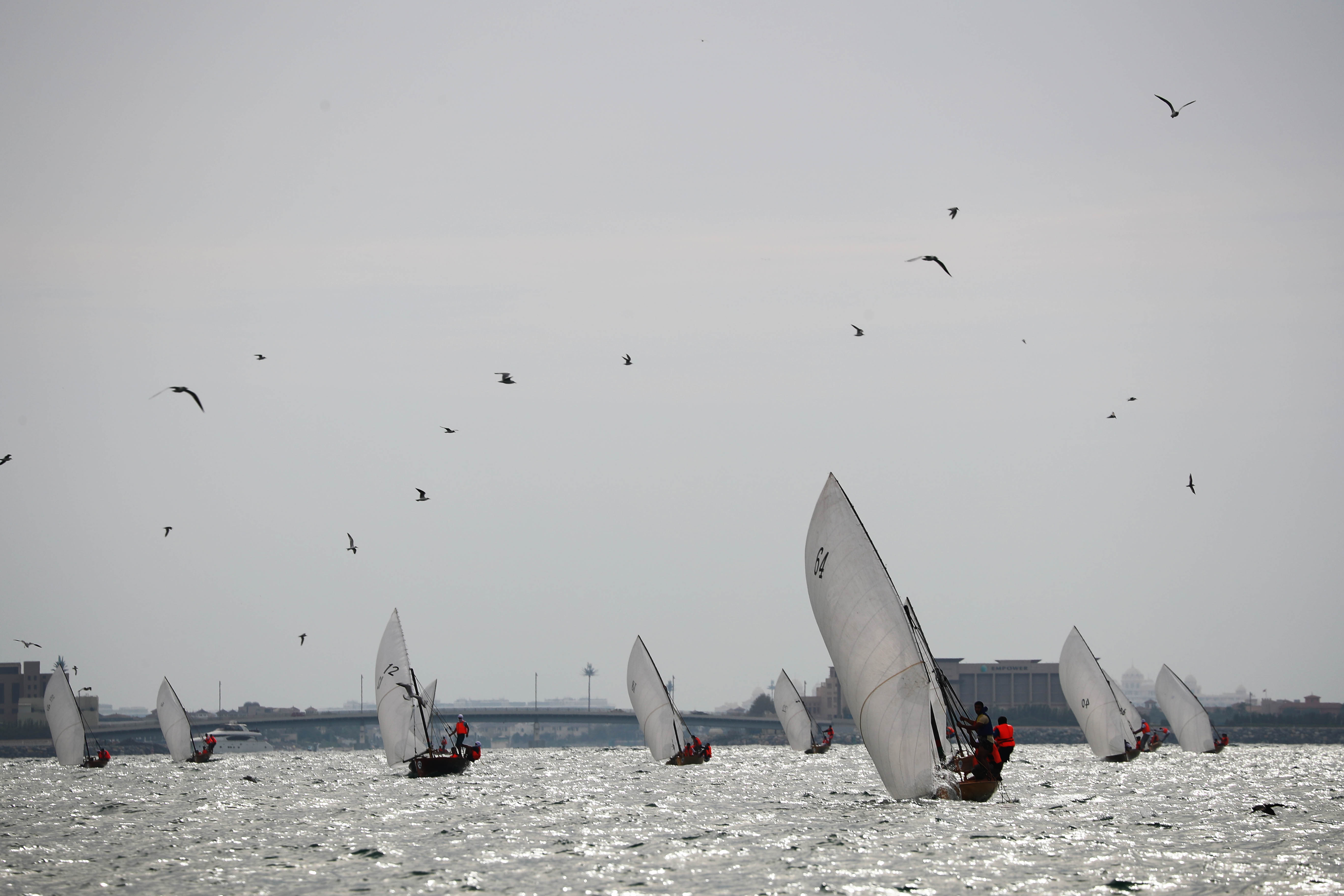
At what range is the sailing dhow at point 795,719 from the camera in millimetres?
109500

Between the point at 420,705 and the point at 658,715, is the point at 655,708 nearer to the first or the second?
the point at 658,715

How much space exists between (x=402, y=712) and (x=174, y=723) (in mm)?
41703

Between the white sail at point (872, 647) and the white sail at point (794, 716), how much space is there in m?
67.4

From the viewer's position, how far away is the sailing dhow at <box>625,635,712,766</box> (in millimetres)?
81750

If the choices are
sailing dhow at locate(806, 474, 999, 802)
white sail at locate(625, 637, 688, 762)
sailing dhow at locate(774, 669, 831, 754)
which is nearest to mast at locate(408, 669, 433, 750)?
white sail at locate(625, 637, 688, 762)

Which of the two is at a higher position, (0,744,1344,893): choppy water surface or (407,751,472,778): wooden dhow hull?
(407,751,472,778): wooden dhow hull

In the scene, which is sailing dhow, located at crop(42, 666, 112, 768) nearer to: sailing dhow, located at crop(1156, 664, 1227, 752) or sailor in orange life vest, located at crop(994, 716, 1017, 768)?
sailor in orange life vest, located at crop(994, 716, 1017, 768)

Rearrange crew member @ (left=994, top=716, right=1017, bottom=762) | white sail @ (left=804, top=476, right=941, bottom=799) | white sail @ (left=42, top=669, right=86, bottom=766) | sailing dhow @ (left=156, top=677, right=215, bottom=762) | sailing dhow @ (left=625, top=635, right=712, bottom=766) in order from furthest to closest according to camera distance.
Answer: sailing dhow @ (left=156, top=677, right=215, bottom=762) → white sail @ (left=42, top=669, right=86, bottom=766) → sailing dhow @ (left=625, top=635, right=712, bottom=766) → crew member @ (left=994, top=716, right=1017, bottom=762) → white sail @ (left=804, top=476, right=941, bottom=799)

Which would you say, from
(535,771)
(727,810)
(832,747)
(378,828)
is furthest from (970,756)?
(832,747)

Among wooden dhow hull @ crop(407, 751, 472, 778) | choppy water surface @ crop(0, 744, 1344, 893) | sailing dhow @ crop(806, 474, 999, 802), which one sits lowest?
choppy water surface @ crop(0, 744, 1344, 893)

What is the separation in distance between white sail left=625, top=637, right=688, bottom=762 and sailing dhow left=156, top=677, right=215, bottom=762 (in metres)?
36.3

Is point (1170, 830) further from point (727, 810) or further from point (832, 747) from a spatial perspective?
point (832, 747)

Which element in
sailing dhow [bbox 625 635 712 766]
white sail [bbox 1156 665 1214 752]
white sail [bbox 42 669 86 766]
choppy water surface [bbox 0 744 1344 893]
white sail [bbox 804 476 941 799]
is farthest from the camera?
white sail [bbox 1156 665 1214 752]

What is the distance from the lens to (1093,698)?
82875 mm
